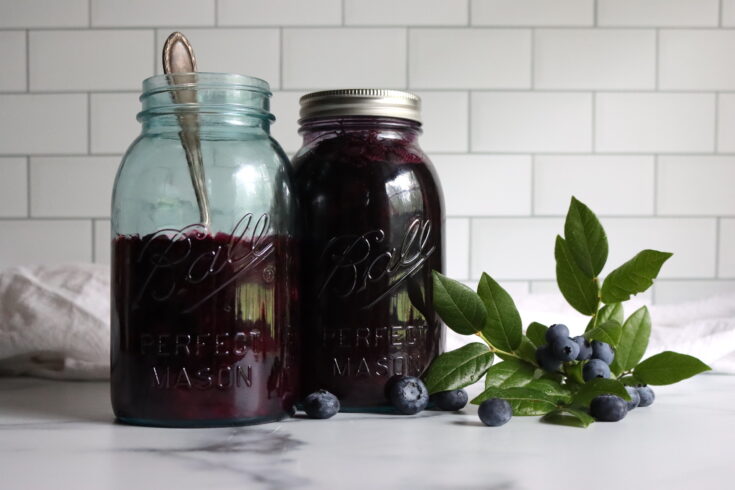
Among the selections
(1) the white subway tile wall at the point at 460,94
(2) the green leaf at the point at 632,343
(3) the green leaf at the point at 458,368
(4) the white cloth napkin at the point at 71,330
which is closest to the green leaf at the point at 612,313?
(2) the green leaf at the point at 632,343

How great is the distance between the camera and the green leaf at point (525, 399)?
2.20ft

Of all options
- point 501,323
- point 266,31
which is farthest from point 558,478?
point 266,31

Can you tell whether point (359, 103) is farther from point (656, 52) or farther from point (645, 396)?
point (656, 52)

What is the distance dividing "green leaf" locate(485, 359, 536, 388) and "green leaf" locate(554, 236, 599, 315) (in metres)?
0.07

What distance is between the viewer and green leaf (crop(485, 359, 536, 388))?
69 cm

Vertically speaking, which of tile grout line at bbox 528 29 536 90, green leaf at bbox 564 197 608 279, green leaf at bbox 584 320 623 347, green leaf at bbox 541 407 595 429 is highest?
tile grout line at bbox 528 29 536 90

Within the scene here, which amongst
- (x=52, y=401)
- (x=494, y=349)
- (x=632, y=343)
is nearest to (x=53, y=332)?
(x=52, y=401)

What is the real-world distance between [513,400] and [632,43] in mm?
1081

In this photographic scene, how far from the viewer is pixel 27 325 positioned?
3.34ft

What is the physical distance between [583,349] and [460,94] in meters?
0.92

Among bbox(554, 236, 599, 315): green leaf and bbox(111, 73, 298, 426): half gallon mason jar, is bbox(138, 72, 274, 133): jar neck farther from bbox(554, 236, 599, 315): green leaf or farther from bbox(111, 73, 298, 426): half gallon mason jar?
bbox(554, 236, 599, 315): green leaf

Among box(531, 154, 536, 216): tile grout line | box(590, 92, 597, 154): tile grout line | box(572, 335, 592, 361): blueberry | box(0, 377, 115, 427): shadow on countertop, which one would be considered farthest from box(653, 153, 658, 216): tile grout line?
box(0, 377, 115, 427): shadow on countertop

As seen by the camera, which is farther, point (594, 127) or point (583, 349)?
point (594, 127)

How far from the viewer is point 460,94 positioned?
1539mm
